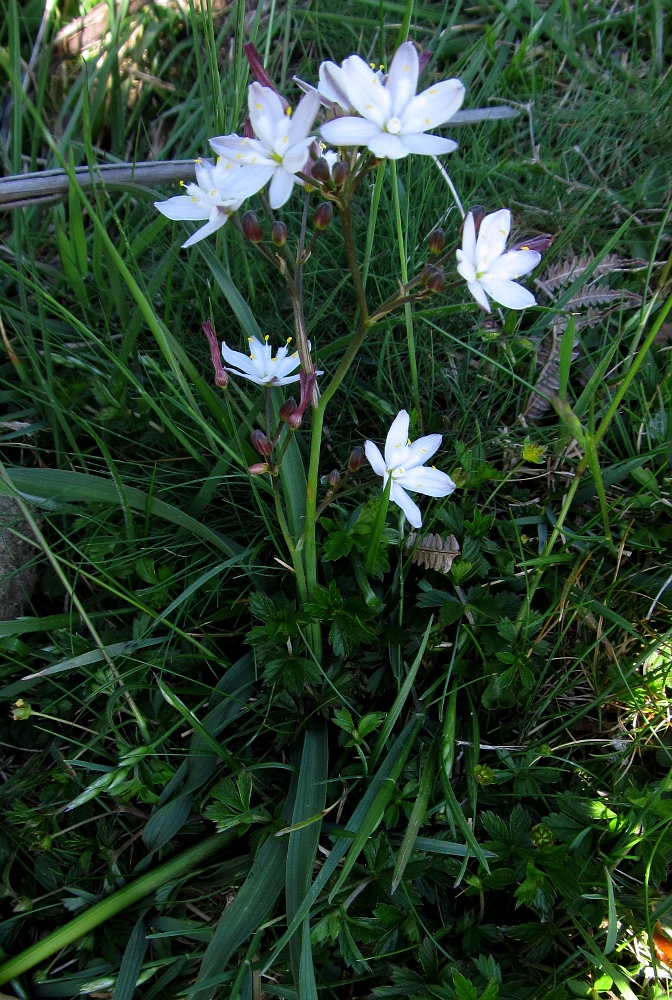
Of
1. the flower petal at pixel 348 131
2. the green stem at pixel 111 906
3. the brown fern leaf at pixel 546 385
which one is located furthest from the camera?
the brown fern leaf at pixel 546 385

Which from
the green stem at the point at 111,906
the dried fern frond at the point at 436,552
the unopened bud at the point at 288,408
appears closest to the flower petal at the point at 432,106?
the unopened bud at the point at 288,408

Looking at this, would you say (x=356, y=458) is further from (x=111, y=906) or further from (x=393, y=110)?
(x=111, y=906)

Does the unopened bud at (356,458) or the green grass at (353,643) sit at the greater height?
the unopened bud at (356,458)

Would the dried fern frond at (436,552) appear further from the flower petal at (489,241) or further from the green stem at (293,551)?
the flower petal at (489,241)

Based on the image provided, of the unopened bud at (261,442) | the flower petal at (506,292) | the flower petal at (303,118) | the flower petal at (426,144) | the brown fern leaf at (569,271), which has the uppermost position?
the flower petal at (303,118)

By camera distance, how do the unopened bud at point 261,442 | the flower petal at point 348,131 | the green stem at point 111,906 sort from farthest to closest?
the green stem at point 111,906
the unopened bud at point 261,442
the flower petal at point 348,131

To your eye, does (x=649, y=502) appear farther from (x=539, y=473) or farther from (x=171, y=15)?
(x=171, y=15)

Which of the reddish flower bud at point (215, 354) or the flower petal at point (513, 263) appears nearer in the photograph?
the flower petal at point (513, 263)

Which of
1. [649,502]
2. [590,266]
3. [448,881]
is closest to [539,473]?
[649,502]
